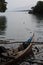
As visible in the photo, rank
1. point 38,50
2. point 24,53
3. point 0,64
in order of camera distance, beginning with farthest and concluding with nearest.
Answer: point 38,50, point 24,53, point 0,64

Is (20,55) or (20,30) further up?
(20,55)

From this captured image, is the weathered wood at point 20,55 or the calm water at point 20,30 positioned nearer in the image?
the weathered wood at point 20,55

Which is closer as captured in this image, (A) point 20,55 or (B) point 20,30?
(A) point 20,55

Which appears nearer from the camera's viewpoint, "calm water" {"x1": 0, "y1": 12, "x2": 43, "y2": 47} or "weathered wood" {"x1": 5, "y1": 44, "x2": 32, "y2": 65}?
"weathered wood" {"x1": 5, "y1": 44, "x2": 32, "y2": 65}

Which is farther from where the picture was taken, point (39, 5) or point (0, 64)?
point (39, 5)

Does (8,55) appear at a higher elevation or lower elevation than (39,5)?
higher

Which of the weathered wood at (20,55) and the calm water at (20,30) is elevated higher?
the weathered wood at (20,55)

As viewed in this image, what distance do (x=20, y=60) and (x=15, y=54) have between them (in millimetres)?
980

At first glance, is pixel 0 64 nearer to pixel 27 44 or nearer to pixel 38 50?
pixel 27 44

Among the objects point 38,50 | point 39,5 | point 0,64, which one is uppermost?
point 0,64

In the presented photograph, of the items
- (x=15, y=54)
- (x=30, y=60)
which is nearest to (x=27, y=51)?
(x=30, y=60)

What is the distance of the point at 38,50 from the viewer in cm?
2789

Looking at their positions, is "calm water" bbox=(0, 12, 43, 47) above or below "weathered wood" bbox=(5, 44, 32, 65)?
below

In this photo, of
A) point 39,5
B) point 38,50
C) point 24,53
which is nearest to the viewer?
point 24,53
